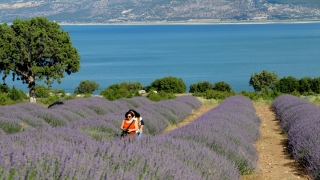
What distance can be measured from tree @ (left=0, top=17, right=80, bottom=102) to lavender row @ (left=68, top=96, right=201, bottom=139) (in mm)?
6676

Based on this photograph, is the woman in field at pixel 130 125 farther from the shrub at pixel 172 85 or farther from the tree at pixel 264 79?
the tree at pixel 264 79

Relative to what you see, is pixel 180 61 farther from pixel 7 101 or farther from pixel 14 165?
pixel 14 165

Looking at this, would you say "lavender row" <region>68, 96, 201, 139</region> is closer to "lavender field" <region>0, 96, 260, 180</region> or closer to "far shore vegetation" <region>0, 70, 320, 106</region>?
"lavender field" <region>0, 96, 260, 180</region>

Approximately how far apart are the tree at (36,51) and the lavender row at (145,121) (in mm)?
6676

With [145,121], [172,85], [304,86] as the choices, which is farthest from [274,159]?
[172,85]

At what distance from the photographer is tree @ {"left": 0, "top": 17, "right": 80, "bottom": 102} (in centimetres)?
2478

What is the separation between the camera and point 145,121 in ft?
45.2

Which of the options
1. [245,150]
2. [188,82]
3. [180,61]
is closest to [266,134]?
[245,150]

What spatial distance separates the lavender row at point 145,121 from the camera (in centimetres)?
1067

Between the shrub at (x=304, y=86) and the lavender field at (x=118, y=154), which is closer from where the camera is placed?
the lavender field at (x=118, y=154)

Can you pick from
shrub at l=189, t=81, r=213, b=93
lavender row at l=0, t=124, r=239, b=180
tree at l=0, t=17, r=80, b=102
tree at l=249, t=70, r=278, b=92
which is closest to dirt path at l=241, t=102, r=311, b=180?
lavender row at l=0, t=124, r=239, b=180

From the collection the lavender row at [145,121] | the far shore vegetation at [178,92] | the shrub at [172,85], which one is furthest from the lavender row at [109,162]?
the shrub at [172,85]

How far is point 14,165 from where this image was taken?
159 inches

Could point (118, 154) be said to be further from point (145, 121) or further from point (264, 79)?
point (264, 79)
